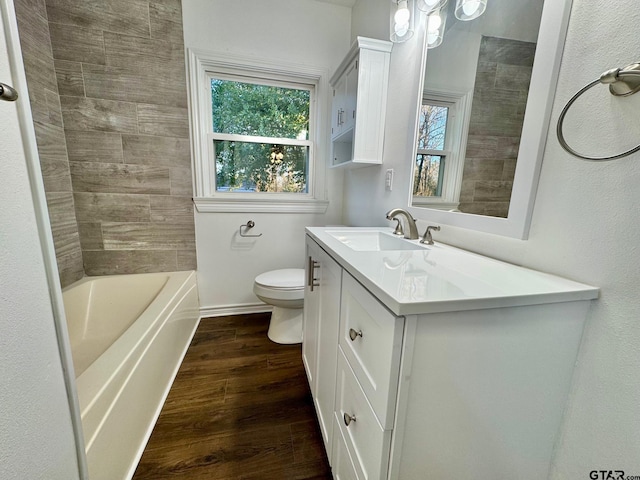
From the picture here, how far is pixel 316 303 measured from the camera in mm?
1194

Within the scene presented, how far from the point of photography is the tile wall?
31.8 inches

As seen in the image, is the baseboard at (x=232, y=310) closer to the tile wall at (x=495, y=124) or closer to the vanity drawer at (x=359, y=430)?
the vanity drawer at (x=359, y=430)

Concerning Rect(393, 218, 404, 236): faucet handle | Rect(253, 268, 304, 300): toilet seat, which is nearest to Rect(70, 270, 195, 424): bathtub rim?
Rect(253, 268, 304, 300): toilet seat

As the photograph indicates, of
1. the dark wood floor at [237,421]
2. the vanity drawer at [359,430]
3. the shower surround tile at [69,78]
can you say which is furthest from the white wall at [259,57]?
the vanity drawer at [359,430]

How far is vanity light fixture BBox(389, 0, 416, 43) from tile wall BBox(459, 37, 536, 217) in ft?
1.40

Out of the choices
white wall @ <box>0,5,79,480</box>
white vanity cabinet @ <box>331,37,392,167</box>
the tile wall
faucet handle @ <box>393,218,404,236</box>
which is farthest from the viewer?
white vanity cabinet @ <box>331,37,392,167</box>

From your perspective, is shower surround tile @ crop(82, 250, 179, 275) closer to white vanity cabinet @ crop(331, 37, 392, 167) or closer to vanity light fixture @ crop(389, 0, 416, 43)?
white vanity cabinet @ crop(331, 37, 392, 167)

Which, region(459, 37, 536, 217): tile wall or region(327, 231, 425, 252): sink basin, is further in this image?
region(327, 231, 425, 252): sink basin

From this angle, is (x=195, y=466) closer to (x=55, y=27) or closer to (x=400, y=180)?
(x=400, y=180)

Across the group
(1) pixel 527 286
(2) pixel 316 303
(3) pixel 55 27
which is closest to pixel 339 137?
(2) pixel 316 303

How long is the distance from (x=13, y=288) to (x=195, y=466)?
0.97 m

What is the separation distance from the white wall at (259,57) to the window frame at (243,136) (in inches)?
2.1

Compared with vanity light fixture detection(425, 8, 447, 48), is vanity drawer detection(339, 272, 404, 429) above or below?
below

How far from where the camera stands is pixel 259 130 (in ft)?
6.89
